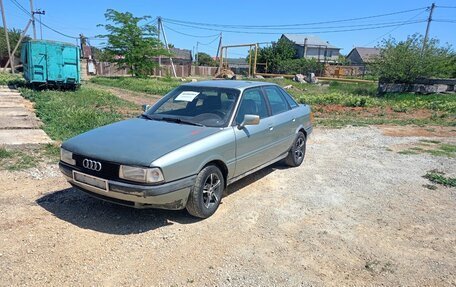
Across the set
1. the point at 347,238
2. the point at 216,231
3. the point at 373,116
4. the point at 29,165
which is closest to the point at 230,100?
the point at 216,231

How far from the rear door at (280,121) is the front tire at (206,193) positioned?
1396 millimetres

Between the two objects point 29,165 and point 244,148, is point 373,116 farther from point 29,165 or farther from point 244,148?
point 29,165

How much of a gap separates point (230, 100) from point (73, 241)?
8.10 ft

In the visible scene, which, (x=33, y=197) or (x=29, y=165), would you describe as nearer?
(x=33, y=197)

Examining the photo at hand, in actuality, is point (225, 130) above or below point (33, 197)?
above

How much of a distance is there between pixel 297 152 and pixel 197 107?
2254 mm

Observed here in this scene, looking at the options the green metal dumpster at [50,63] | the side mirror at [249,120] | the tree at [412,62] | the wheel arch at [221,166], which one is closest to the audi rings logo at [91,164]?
the wheel arch at [221,166]

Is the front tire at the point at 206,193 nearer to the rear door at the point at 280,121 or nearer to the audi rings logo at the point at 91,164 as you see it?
the audi rings logo at the point at 91,164

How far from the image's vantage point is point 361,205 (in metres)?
4.58

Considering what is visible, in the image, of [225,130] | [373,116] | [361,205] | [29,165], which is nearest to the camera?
[225,130]

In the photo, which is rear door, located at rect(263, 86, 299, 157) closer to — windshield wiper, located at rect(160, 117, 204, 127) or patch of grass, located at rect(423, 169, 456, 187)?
windshield wiper, located at rect(160, 117, 204, 127)

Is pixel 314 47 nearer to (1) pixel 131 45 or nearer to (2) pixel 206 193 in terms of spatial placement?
(1) pixel 131 45

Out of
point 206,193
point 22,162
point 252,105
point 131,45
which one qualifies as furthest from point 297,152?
point 131,45

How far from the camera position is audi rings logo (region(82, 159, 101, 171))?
11.5 ft
